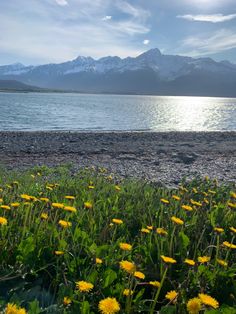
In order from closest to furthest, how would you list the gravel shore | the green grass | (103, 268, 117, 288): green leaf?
1. the green grass
2. (103, 268, 117, 288): green leaf
3. the gravel shore

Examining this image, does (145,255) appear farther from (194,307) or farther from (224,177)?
(224,177)

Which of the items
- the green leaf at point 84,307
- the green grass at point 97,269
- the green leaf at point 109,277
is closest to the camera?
the green leaf at point 84,307

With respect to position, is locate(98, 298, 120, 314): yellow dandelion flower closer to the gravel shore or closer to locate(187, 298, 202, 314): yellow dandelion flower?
locate(187, 298, 202, 314): yellow dandelion flower

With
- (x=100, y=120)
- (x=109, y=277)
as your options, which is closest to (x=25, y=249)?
(x=109, y=277)

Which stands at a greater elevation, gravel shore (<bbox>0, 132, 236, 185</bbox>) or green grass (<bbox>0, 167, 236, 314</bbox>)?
green grass (<bbox>0, 167, 236, 314</bbox>)

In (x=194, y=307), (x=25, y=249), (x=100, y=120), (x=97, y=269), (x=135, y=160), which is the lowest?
(x=135, y=160)

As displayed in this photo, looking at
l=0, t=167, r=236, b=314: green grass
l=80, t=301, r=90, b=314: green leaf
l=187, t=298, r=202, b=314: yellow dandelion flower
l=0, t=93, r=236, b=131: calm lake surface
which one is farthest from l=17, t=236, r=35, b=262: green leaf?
l=0, t=93, r=236, b=131: calm lake surface

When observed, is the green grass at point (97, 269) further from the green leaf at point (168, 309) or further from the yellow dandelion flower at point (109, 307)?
the yellow dandelion flower at point (109, 307)

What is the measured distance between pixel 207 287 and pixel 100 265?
0.94m

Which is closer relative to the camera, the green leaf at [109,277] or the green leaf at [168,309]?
the green leaf at [168,309]

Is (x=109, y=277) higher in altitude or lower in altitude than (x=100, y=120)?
higher

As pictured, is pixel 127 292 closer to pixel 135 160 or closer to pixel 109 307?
pixel 109 307

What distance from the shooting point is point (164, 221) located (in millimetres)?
4684

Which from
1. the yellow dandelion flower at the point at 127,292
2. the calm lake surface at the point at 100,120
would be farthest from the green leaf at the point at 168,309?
the calm lake surface at the point at 100,120
